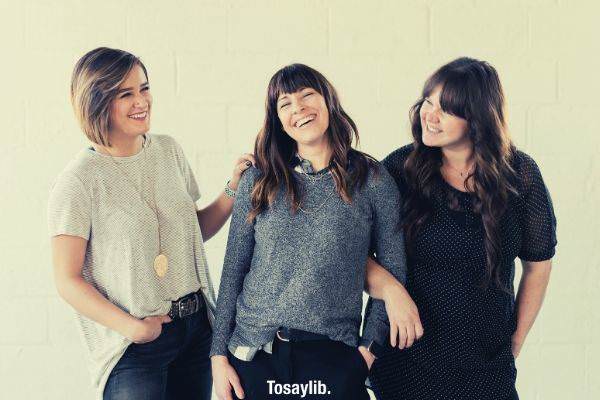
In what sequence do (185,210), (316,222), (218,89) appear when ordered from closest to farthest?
(316,222)
(185,210)
(218,89)

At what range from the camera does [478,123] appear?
5.57 feet

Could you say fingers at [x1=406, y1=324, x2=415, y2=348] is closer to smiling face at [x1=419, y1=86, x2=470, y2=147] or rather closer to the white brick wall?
smiling face at [x1=419, y1=86, x2=470, y2=147]

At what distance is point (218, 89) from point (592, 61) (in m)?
1.30

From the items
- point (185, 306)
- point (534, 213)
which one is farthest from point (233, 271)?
point (534, 213)

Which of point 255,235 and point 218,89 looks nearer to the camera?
point 255,235

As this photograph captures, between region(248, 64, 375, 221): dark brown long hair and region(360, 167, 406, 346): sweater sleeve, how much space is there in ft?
0.17

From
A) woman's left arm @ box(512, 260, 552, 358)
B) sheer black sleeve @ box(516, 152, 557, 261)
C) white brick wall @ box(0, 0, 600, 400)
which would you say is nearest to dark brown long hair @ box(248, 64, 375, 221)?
sheer black sleeve @ box(516, 152, 557, 261)

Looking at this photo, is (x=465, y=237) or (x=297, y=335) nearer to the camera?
(x=297, y=335)

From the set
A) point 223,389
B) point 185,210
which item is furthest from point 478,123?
point 223,389

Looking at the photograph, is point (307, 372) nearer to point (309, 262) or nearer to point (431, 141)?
point (309, 262)

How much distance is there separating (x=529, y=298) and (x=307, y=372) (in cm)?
65

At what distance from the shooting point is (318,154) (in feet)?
5.40

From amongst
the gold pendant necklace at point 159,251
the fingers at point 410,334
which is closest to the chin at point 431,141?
the fingers at point 410,334

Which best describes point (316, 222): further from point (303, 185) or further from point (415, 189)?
point (415, 189)
